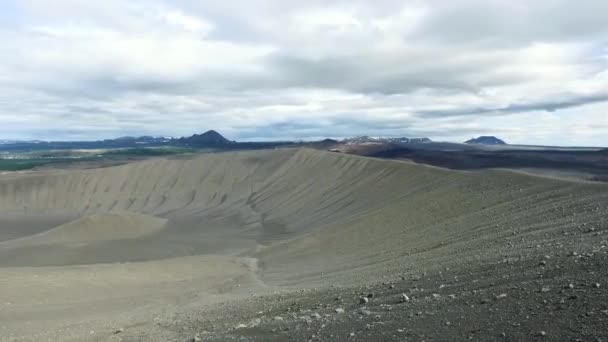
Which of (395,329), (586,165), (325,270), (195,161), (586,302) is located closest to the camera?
(586,302)

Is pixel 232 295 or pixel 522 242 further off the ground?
pixel 522 242

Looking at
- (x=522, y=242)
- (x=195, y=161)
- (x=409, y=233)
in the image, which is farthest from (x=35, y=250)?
(x=195, y=161)

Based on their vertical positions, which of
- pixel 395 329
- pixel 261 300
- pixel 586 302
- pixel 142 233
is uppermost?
pixel 586 302

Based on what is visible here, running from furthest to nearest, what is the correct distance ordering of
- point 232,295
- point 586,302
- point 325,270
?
point 325,270, point 232,295, point 586,302

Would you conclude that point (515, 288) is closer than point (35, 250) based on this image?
Yes

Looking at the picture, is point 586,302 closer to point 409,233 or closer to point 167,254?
point 409,233

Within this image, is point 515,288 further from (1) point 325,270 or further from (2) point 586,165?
(2) point 586,165
